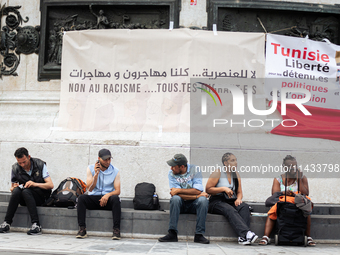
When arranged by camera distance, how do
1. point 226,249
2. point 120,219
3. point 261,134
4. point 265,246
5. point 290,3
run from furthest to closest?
point 290,3 < point 261,134 < point 120,219 < point 265,246 < point 226,249

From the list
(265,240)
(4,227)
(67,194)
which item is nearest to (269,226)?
(265,240)

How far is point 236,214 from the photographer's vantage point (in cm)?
618

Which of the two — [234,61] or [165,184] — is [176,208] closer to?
[165,184]

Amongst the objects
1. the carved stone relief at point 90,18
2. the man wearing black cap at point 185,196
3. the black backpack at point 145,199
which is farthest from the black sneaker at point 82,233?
the carved stone relief at point 90,18

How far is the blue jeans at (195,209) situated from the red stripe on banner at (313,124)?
266 centimetres

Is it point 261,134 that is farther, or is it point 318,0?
point 318,0

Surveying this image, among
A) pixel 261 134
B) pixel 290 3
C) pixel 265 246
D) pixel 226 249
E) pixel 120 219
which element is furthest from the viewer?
pixel 290 3

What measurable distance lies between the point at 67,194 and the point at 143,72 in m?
2.81

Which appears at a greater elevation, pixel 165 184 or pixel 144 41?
pixel 144 41

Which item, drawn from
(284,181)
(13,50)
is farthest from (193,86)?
(13,50)

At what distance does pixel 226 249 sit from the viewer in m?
5.52

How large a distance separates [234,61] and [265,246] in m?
3.64

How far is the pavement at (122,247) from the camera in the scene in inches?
198

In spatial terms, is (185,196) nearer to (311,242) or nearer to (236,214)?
(236,214)
